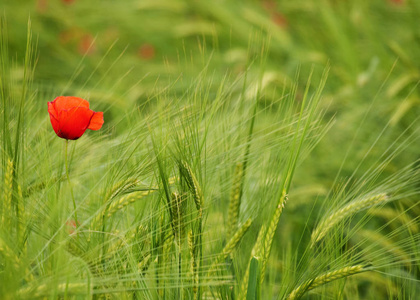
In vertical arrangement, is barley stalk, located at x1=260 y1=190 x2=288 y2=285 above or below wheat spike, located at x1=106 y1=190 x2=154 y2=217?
below

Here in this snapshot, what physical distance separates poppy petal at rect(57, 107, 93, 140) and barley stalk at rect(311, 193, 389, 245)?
0.83ft

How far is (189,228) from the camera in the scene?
0.50m

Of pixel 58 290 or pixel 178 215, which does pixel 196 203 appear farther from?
pixel 58 290

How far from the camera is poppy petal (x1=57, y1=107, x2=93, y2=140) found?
19.8 inches

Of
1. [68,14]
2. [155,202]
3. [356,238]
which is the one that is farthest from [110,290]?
[68,14]

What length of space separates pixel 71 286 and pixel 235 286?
0.18 metres

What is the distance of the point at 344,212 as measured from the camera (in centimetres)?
54

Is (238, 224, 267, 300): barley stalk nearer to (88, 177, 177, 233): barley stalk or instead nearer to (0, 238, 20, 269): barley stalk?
(88, 177, 177, 233): barley stalk

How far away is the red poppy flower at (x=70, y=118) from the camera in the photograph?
504 millimetres

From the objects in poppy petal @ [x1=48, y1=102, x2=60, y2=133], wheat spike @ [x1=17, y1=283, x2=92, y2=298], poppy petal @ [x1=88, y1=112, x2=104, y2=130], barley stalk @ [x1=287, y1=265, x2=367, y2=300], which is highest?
poppy petal @ [x1=48, y1=102, x2=60, y2=133]

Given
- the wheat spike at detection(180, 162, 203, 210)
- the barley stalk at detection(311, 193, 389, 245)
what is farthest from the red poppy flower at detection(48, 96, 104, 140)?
the barley stalk at detection(311, 193, 389, 245)

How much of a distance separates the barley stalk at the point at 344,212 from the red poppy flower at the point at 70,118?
0.25 meters

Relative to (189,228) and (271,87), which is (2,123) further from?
(271,87)

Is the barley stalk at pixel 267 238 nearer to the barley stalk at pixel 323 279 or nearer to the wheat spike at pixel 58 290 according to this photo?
the barley stalk at pixel 323 279
